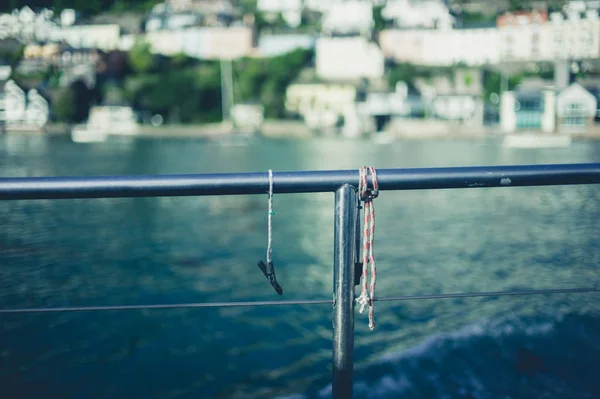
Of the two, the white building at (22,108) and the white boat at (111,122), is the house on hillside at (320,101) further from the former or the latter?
the white building at (22,108)

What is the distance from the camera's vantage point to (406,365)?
12.0 ft

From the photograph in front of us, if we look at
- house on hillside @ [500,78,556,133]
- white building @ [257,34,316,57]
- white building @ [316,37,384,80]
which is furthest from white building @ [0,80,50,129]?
house on hillside @ [500,78,556,133]

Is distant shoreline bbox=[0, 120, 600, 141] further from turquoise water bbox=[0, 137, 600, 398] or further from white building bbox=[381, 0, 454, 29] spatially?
turquoise water bbox=[0, 137, 600, 398]

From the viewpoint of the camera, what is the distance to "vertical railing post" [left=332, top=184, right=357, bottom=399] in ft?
4.37

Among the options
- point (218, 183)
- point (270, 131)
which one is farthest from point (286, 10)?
point (218, 183)

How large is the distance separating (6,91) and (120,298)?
69.1 meters

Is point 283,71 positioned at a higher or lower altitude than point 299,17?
lower

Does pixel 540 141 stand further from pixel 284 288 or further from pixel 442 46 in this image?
pixel 284 288

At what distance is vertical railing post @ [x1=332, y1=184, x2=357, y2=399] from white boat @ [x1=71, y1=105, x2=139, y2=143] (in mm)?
65275

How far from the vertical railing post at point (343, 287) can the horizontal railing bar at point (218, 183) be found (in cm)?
5

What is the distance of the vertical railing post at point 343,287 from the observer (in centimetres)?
133

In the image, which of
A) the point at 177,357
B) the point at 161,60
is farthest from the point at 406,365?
the point at 161,60

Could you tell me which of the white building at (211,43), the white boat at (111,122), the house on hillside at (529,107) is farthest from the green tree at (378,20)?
the white boat at (111,122)

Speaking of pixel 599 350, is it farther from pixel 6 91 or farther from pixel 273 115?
pixel 6 91
